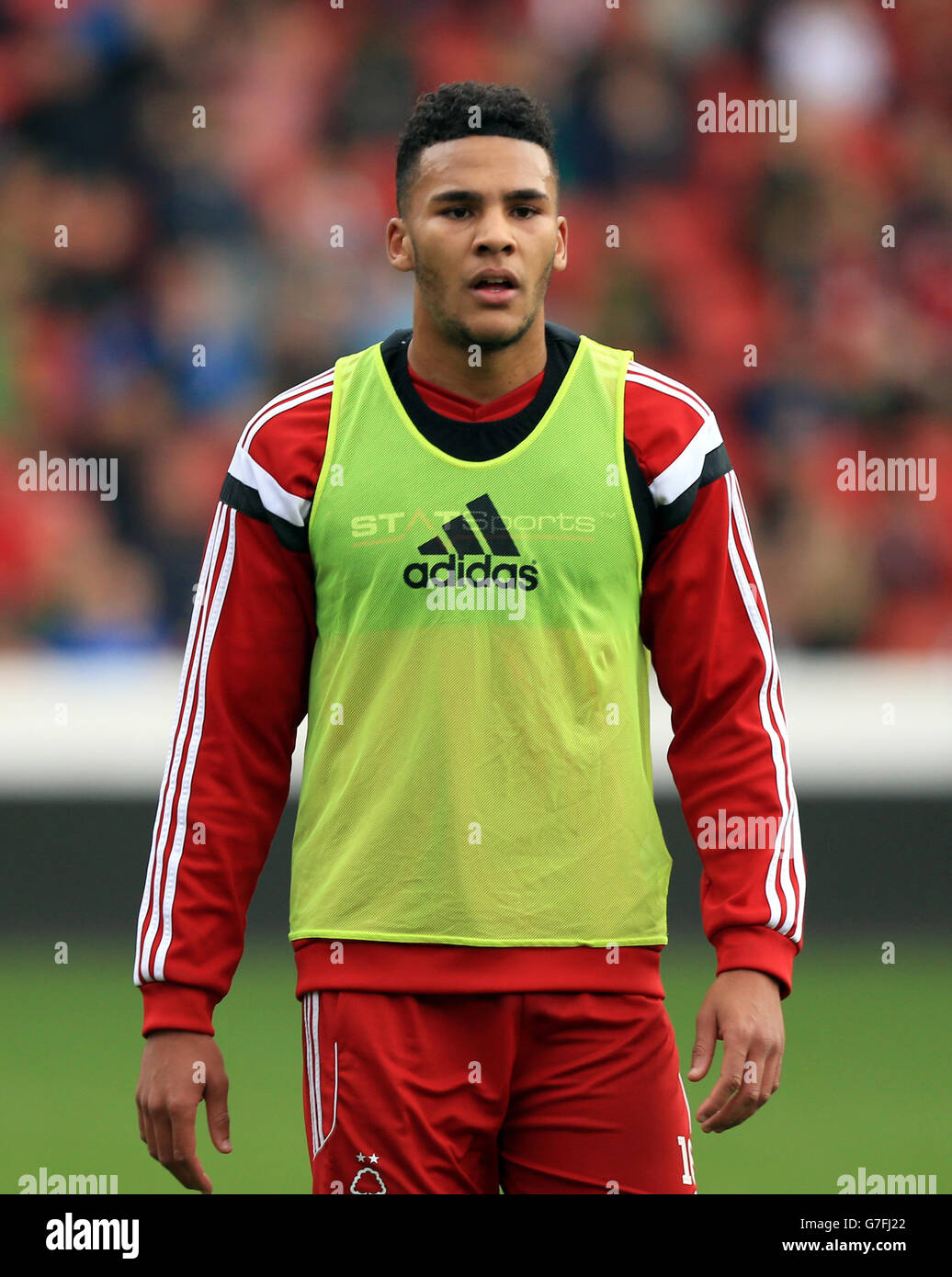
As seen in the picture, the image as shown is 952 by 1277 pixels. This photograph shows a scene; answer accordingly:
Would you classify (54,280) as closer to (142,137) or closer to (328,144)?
(142,137)

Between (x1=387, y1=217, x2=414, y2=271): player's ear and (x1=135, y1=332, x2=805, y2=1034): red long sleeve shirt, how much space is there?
8.2 inches

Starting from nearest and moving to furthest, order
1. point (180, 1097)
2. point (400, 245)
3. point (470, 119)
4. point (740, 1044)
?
point (740, 1044) < point (180, 1097) < point (470, 119) < point (400, 245)

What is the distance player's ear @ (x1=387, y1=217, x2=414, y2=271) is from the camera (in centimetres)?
294

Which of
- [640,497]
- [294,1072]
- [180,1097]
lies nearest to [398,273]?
[294,1072]

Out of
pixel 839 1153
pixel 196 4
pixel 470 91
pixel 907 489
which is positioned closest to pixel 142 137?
pixel 196 4

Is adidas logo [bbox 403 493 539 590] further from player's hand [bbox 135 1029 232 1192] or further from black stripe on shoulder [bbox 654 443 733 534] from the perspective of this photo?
player's hand [bbox 135 1029 232 1192]

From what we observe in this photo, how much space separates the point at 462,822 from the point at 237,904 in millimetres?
358

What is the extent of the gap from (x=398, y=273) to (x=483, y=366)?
244 inches

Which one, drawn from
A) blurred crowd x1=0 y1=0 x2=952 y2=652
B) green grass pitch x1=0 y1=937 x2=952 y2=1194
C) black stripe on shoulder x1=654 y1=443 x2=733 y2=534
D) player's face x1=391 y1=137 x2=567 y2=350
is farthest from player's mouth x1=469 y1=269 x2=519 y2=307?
blurred crowd x1=0 y1=0 x2=952 y2=652

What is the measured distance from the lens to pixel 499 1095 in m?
2.71

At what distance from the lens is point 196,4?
9828 millimetres

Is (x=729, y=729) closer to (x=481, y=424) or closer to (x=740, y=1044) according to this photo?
(x=740, y=1044)

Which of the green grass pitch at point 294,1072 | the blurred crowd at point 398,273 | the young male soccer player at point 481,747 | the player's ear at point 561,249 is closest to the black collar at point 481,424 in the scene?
the young male soccer player at point 481,747

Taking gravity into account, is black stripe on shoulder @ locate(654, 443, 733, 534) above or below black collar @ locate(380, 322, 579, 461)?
below
